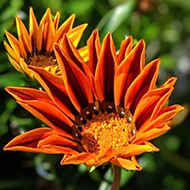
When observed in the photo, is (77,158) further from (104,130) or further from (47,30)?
(47,30)

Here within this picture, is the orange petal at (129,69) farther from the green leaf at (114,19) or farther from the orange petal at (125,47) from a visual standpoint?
the green leaf at (114,19)

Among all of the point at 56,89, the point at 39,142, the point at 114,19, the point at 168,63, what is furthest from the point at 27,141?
the point at 168,63

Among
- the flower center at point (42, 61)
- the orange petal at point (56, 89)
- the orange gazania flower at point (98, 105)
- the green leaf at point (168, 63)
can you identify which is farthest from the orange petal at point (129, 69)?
the green leaf at point (168, 63)

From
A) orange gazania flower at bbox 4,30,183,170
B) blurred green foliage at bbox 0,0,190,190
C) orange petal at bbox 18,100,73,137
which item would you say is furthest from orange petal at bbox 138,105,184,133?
blurred green foliage at bbox 0,0,190,190

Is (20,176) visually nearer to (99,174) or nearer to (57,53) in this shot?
(99,174)

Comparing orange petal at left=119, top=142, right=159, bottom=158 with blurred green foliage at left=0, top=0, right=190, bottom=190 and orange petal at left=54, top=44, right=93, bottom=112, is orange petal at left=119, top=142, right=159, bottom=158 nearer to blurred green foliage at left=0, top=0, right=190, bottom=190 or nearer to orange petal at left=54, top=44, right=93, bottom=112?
orange petal at left=54, top=44, right=93, bottom=112
